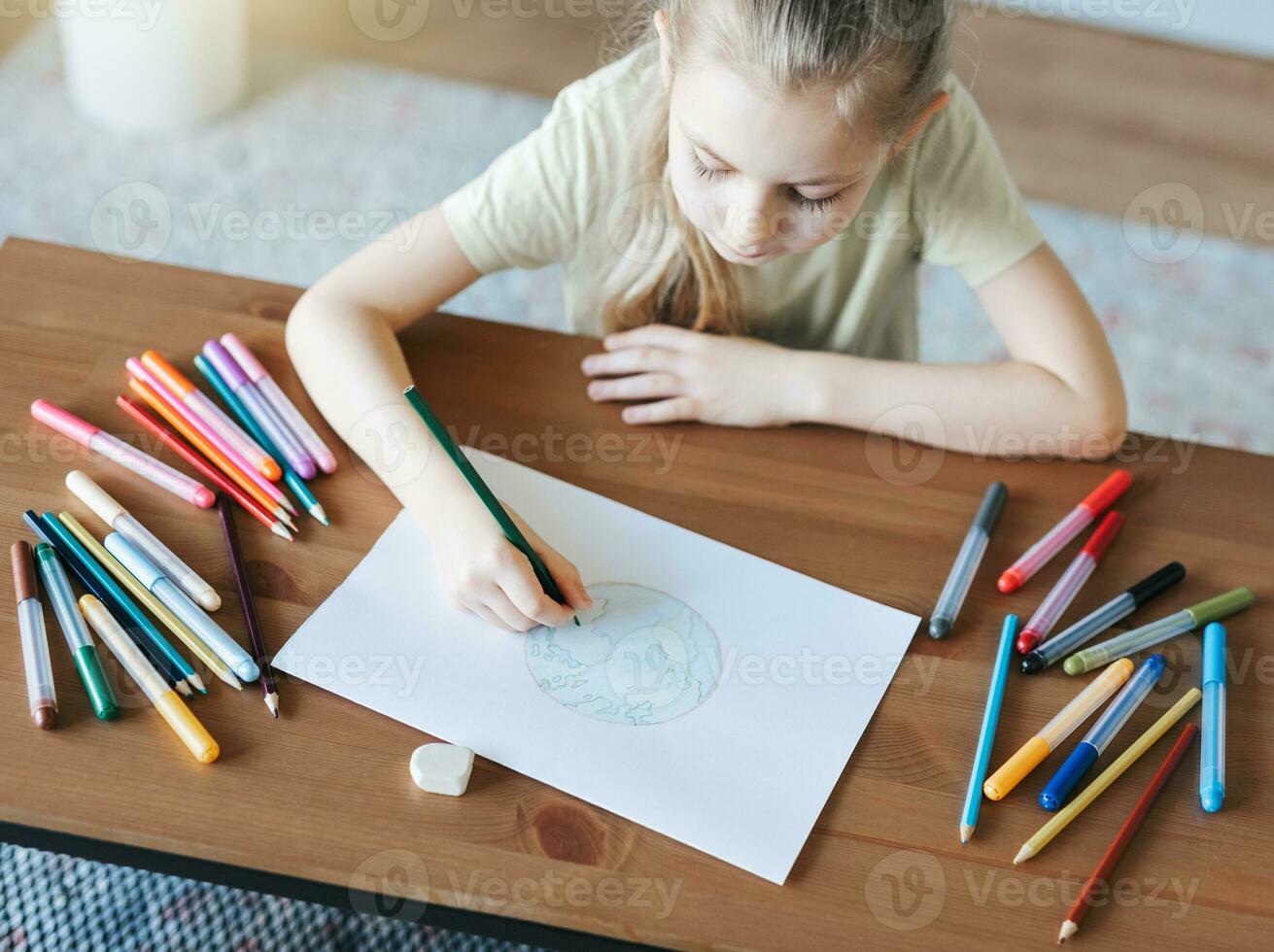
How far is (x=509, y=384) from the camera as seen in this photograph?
0.86 metres

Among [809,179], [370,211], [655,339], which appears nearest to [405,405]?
[655,339]

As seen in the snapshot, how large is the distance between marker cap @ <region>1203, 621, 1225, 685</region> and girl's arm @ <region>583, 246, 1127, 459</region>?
17 centimetres

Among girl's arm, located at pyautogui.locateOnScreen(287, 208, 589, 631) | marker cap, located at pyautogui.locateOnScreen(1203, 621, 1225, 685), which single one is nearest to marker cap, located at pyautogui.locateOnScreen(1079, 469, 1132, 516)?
marker cap, located at pyautogui.locateOnScreen(1203, 621, 1225, 685)

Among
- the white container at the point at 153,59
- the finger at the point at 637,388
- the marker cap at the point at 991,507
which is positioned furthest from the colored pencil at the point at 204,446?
the white container at the point at 153,59

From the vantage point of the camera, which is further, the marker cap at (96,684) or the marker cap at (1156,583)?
the marker cap at (1156,583)

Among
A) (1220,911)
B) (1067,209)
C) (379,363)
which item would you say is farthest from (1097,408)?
(1067,209)

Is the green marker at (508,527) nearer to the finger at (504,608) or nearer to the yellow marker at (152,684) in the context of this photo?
the finger at (504,608)

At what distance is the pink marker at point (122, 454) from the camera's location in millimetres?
747

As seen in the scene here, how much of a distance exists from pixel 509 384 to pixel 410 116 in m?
1.34

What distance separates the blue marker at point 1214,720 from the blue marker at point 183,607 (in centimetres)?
52

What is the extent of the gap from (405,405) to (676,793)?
320 mm

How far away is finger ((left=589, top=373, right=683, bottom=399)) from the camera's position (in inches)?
33.5

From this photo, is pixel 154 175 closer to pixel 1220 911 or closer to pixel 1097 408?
pixel 1097 408

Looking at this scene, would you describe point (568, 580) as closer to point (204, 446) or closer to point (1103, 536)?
point (204, 446)
